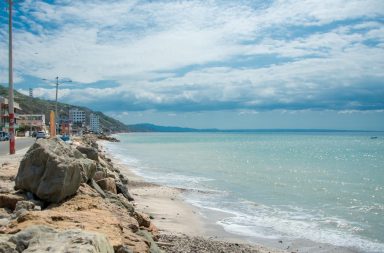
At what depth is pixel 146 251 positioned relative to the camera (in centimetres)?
777

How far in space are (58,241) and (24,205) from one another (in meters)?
3.64

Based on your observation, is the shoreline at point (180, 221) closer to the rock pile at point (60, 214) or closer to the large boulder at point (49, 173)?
the rock pile at point (60, 214)

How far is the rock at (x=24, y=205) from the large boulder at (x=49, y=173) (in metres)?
0.62

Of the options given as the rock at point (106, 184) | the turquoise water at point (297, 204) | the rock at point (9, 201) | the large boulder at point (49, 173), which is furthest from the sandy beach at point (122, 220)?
the turquoise water at point (297, 204)

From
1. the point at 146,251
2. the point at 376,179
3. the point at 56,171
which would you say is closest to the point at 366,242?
the point at 146,251

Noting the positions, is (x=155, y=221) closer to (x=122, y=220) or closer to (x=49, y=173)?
(x=122, y=220)

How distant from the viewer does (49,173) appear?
9438mm

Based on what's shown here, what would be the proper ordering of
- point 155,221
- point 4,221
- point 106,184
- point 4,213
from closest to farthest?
point 4,221, point 4,213, point 106,184, point 155,221

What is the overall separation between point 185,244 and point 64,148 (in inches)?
161

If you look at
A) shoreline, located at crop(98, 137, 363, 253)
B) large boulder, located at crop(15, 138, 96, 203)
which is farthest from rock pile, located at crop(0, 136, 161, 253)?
shoreline, located at crop(98, 137, 363, 253)

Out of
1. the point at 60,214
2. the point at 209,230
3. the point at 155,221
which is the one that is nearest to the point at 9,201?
the point at 60,214

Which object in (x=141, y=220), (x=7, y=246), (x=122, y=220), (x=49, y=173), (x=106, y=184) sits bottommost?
(x=141, y=220)

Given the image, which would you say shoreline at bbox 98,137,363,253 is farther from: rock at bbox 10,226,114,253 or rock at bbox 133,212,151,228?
rock at bbox 10,226,114,253

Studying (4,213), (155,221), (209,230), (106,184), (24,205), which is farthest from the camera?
(155,221)
